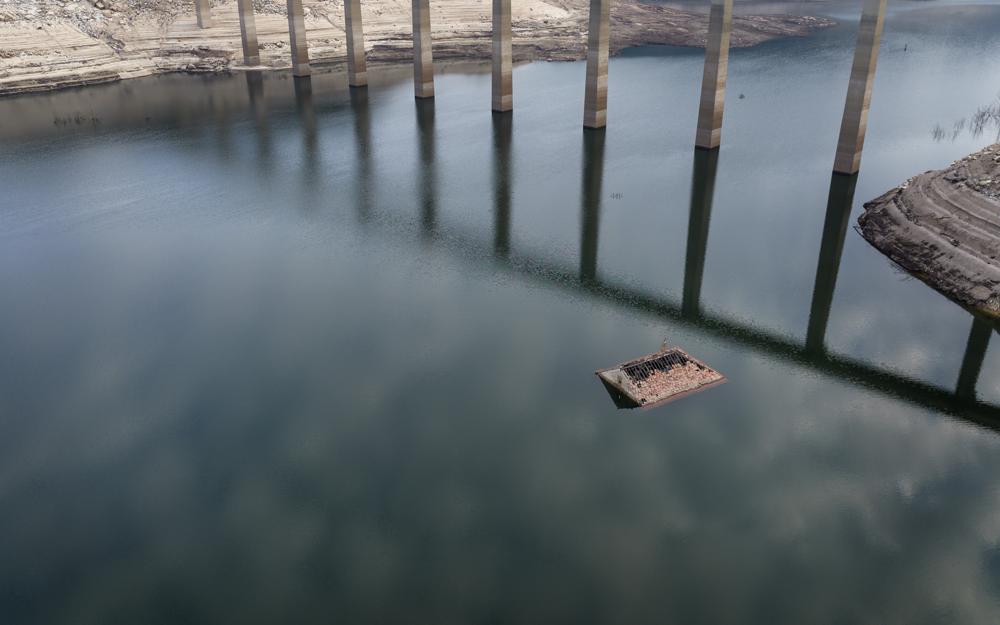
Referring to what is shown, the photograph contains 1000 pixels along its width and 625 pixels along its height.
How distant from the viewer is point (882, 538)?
13.9 metres

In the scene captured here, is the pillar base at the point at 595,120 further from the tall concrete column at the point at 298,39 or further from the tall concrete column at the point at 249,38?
the tall concrete column at the point at 249,38

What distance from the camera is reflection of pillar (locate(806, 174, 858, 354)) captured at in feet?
70.0

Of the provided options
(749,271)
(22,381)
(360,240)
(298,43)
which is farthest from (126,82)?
(749,271)

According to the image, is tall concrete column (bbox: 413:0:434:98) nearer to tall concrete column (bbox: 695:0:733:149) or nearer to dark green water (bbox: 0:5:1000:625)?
dark green water (bbox: 0:5:1000:625)

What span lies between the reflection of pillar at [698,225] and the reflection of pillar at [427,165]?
9372 mm

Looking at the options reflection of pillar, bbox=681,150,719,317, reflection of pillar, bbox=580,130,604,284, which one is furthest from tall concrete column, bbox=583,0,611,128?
reflection of pillar, bbox=681,150,719,317

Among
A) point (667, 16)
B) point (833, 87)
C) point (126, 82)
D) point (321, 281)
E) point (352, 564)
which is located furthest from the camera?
point (667, 16)

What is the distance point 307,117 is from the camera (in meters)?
45.3

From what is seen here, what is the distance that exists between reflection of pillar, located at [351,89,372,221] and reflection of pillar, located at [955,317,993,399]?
20.2 meters

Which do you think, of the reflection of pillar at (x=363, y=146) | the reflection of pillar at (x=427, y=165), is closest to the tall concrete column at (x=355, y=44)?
the reflection of pillar at (x=363, y=146)

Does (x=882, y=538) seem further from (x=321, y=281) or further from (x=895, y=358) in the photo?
(x=321, y=281)

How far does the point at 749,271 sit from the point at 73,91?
48497 millimetres

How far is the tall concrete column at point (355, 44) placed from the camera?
2013 inches

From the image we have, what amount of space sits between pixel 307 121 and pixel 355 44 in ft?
34.2
